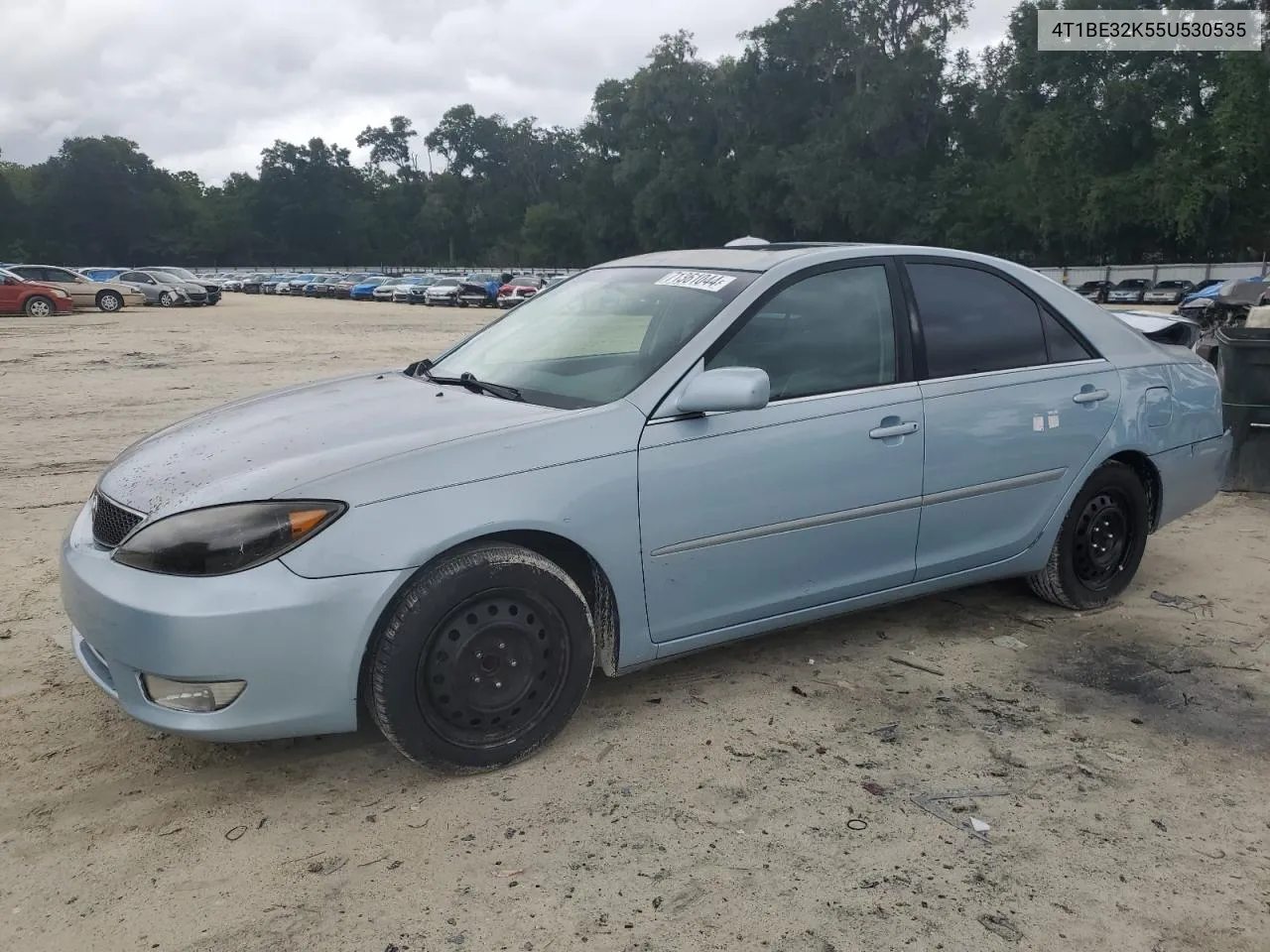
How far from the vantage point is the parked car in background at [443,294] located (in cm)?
4731

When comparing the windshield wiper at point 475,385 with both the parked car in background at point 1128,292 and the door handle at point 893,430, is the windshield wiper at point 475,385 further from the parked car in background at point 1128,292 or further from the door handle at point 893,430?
the parked car in background at point 1128,292

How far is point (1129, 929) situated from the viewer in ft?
8.21

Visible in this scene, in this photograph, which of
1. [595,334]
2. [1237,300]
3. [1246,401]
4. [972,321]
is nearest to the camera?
[595,334]

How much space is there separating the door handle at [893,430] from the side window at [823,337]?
18 cm

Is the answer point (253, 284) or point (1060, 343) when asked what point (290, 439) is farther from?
point (253, 284)

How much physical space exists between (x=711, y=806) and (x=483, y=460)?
1.22 meters

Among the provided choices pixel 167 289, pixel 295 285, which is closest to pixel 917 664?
pixel 167 289

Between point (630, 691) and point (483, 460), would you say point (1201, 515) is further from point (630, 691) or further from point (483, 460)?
point (483, 460)

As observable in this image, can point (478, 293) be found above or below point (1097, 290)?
above

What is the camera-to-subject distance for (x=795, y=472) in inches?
141

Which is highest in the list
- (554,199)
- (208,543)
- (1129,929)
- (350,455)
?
(554,199)

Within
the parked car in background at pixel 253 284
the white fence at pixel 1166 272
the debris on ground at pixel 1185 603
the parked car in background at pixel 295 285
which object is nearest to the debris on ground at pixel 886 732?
the debris on ground at pixel 1185 603

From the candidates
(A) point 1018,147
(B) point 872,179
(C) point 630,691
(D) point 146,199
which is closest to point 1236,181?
(A) point 1018,147

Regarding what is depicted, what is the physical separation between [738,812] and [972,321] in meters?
2.29
